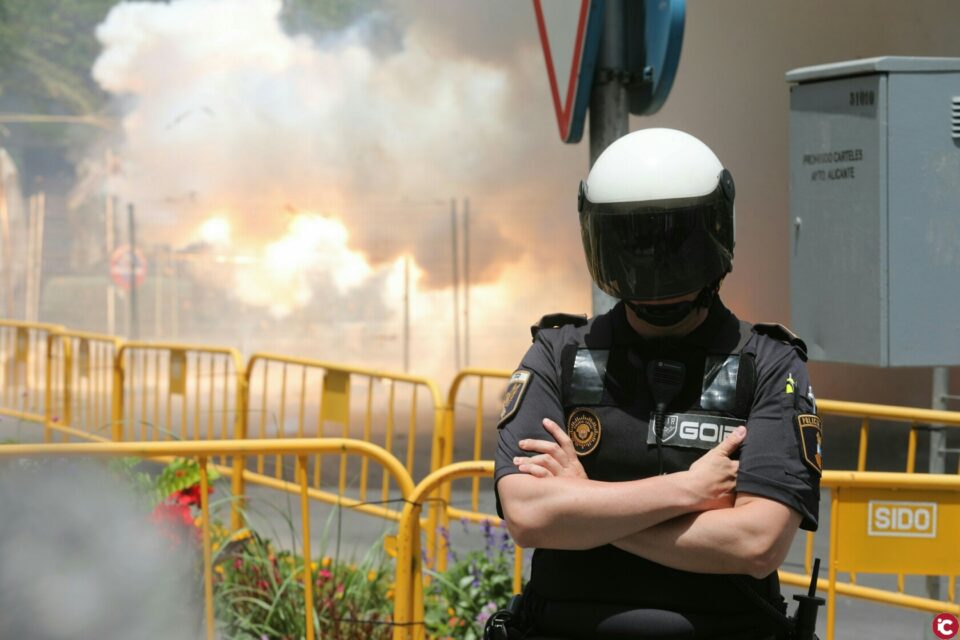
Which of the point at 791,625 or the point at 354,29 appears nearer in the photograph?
the point at 791,625

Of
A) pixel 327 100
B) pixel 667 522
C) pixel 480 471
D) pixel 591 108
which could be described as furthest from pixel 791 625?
pixel 327 100

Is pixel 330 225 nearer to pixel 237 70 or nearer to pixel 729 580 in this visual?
pixel 237 70

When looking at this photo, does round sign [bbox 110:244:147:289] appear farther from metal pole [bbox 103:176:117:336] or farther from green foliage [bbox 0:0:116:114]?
green foliage [bbox 0:0:116:114]

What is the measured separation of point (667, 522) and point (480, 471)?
4.37 feet

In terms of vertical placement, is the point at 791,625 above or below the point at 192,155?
below

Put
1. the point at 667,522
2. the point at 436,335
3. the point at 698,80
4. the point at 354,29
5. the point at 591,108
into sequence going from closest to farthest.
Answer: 1. the point at 667,522
2. the point at 591,108
3. the point at 698,80
4. the point at 436,335
5. the point at 354,29

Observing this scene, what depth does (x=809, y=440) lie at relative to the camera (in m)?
2.06

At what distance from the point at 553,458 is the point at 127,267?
1339cm

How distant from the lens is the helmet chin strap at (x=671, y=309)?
6.97ft

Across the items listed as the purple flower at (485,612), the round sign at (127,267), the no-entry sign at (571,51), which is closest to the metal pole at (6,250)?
the round sign at (127,267)

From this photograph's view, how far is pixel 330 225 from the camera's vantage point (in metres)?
13.8

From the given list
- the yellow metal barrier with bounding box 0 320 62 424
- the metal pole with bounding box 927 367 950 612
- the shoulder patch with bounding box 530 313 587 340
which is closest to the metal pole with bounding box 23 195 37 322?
the yellow metal barrier with bounding box 0 320 62 424

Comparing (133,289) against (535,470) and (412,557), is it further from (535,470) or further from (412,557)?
(535,470)

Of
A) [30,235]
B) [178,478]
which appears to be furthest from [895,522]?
[30,235]
